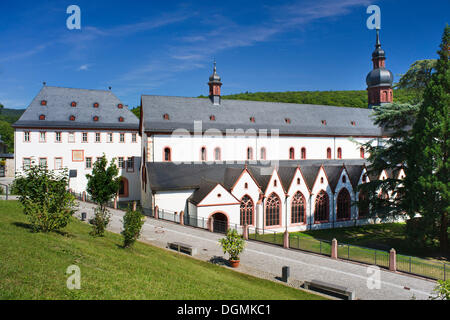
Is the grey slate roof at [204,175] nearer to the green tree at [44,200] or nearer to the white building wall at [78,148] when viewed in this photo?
the white building wall at [78,148]

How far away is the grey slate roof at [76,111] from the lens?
39.6 metres

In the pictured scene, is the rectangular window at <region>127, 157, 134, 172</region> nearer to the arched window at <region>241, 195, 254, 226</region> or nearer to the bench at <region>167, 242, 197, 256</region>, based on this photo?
the arched window at <region>241, 195, 254, 226</region>

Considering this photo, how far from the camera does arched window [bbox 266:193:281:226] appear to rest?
30.6 metres

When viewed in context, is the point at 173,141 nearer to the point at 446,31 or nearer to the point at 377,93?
the point at 446,31

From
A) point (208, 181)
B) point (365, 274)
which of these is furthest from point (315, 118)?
point (365, 274)

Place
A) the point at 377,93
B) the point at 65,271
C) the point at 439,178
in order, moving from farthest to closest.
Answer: the point at 377,93
the point at 439,178
the point at 65,271

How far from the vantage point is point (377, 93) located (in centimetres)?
4894

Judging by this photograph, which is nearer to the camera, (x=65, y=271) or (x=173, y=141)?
(x=65, y=271)

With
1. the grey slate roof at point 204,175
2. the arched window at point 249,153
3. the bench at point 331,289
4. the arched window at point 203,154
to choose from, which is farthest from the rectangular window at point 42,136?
the bench at point 331,289

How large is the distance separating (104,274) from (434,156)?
21.8 meters

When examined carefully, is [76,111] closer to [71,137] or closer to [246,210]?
[71,137]

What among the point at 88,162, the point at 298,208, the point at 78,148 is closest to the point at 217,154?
the point at 298,208

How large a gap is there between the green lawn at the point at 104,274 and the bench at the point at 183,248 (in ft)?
7.89
